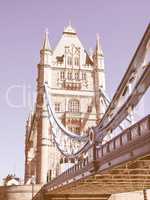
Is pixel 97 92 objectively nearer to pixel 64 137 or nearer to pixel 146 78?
pixel 64 137

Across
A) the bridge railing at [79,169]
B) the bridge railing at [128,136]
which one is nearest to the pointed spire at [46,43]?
the bridge railing at [79,169]

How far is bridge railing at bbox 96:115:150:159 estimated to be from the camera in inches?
392

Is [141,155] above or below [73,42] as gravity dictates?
below

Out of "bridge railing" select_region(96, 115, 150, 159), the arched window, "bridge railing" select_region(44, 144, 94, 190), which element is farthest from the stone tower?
"bridge railing" select_region(96, 115, 150, 159)

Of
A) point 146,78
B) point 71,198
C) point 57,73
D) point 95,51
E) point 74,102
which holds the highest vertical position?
point 95,51

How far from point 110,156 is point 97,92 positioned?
40107 mm

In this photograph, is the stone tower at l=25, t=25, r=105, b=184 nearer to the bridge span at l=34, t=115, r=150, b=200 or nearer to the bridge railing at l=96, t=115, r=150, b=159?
the bridge span at l=34, t=115, r=150, b=200

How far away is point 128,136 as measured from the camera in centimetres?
1134

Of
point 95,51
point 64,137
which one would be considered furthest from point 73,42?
point 64,137

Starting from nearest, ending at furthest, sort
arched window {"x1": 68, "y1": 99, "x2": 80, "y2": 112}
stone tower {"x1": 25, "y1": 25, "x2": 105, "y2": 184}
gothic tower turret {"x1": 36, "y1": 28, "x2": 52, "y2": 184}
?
gothic tower turret {"x1": 36, "y1": 28, "x2": 52, "y2": 184}, stone tower {"x1": 25, "y1": 25, "x2": 105, "y2": 184}, arched window {"x1": 68, "y1": 99, "x2": 80, "y2": 112}

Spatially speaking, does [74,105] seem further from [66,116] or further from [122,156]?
[122,156]

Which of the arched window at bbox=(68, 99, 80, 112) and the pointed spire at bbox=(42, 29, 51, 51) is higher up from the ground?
the pointed spire at bbox=(42, 29, 51, 51)

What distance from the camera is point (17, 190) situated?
124 ft

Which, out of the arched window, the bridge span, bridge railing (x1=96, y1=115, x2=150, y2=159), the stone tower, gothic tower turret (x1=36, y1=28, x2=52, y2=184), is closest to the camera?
bridge railing (x1=96, y1=115, x2=150, y2=159)
